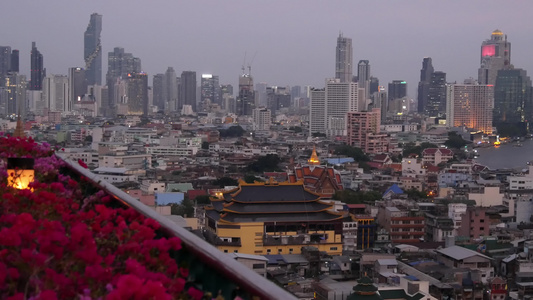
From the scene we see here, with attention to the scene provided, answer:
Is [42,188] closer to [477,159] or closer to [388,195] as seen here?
[388,195]

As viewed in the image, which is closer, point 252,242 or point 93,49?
point 252,242

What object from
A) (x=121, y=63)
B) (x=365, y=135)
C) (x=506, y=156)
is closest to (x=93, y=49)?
(x=121, y=63)

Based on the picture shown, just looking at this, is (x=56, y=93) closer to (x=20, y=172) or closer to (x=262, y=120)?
(x=262, y=120)

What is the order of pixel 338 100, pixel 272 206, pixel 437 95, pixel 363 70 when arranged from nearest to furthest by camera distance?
pixel 272 206, pixel 338 100, pixel 437 95, pixel 363 70

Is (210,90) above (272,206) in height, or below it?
above

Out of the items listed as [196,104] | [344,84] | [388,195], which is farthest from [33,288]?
[196,104]

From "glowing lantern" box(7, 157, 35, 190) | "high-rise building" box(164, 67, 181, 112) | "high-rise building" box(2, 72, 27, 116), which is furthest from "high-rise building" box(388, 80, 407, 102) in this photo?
"glowing lantern" box(7, 157, 35, 190)

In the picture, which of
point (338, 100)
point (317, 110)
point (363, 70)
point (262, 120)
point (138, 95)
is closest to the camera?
point (338, 100)
